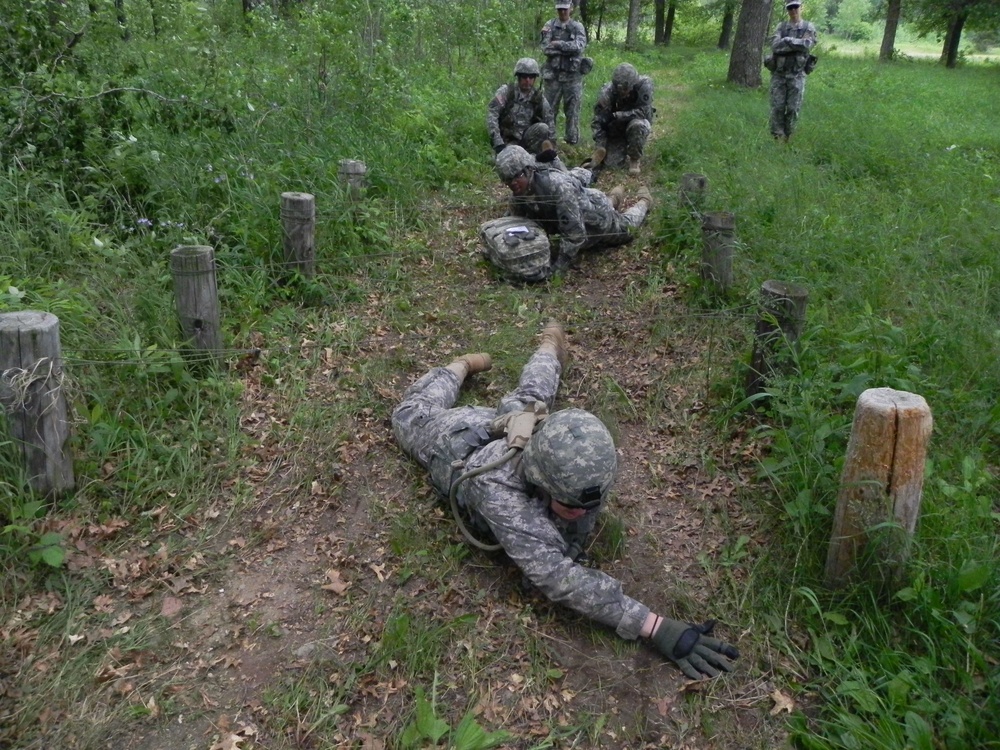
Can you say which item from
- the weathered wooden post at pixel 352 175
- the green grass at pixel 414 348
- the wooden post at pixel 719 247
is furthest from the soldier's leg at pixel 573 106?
the wooden post at pixel 719 247

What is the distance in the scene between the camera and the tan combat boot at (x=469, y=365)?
475 cm

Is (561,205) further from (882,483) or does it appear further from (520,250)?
(882,483)

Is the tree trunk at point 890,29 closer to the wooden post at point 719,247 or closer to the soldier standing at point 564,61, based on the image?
the soldier standing at point 564,61

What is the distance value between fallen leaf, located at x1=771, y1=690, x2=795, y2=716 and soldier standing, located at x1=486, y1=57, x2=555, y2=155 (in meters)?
7.00

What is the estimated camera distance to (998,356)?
412 centimetres

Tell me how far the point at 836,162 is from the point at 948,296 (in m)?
3.61

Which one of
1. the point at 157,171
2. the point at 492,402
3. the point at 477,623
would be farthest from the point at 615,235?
the point at 477,623

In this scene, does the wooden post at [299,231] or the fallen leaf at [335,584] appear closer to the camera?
the fallen leaf at [335,584]

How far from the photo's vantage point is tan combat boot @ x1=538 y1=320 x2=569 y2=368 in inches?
190

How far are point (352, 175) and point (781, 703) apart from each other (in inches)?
199

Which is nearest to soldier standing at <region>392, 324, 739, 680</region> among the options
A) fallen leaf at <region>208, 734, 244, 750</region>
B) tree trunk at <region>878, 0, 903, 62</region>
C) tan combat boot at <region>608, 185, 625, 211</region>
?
fallen leaf at <region>208, 734, 244, 750</region>

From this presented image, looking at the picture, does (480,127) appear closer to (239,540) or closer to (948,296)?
(948,296)

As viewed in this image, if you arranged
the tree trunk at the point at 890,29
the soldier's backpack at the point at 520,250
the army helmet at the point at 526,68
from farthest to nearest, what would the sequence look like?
the tree trunk at the point at 890,29 < the army helmet at the point at 526,68 < the soldier's backpack at the point at 520,250

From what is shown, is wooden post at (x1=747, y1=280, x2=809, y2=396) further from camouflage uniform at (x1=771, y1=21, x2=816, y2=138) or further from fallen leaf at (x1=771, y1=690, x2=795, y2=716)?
camouflage uniform at (x1=771, y1=21, x2=816, y2=138)
